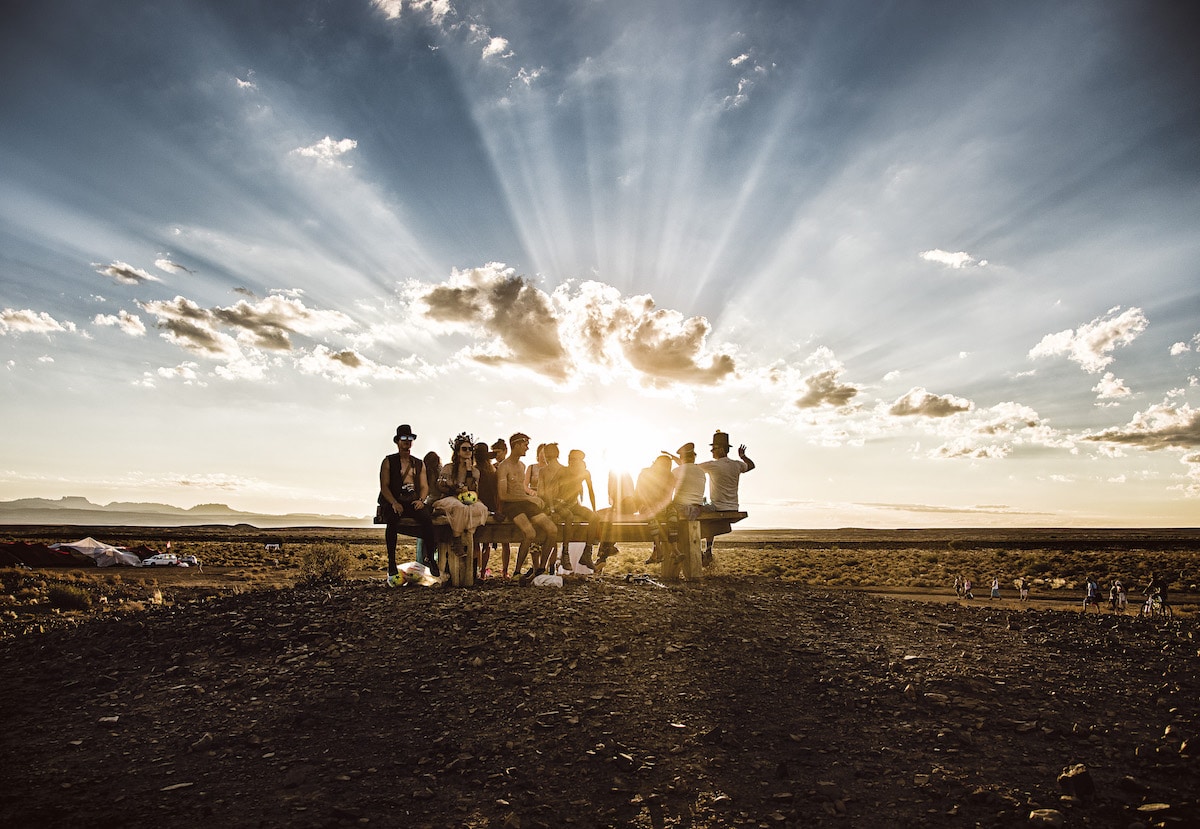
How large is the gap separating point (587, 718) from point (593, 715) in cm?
8

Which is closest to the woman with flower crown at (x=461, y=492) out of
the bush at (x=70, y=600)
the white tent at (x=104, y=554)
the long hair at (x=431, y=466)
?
the long hair at (x=431, y=466)

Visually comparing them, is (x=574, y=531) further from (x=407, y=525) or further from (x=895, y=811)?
(x=895, y=811)

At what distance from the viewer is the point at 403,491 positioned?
1148cm

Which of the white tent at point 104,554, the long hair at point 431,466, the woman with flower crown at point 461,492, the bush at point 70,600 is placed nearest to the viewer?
the woman with flower crown at point 461,492

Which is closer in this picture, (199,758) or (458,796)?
(458,796)

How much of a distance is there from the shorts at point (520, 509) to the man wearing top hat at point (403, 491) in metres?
1.35

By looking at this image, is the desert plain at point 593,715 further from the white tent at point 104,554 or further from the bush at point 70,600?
the white tent at point 104,554

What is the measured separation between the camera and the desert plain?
4.45 metres

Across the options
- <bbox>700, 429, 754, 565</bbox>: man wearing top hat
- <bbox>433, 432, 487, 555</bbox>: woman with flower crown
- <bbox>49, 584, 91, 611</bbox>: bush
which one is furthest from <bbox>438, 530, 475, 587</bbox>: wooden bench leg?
<bbox>49, 584, 91, 611</bbox>: bush

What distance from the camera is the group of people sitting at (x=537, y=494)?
10875 mm

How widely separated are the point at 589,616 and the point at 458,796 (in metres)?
3.59

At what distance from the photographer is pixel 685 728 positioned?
546 centimetres

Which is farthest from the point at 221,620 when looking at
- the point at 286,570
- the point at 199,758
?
the point at 286,570

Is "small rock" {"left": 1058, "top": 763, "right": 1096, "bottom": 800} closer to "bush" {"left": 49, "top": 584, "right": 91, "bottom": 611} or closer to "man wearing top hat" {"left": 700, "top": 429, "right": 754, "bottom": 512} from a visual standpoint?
"man wearing top hat" {"left": 700, "top": 429, "right": 754, "bottom": 512}
